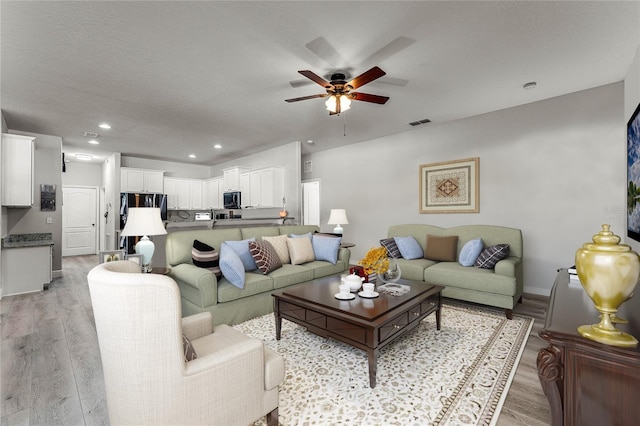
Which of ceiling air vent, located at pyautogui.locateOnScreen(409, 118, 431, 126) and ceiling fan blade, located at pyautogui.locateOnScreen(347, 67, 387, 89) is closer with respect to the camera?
ceiling fan blade, located at pyautogui.locateOnScreen(347, 67, 387, 89)

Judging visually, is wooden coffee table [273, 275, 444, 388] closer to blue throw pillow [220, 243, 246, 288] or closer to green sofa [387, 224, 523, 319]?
blue throw pillow [220, 243, 246, 288]

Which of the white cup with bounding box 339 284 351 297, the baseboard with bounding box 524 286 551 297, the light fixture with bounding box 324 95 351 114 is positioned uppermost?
the light fixture with bounding box 324 95 351 114

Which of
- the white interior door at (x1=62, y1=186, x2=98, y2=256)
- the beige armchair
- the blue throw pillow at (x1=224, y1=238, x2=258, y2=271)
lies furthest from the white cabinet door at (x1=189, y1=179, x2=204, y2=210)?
the beige armchair

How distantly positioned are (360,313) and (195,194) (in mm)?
7474

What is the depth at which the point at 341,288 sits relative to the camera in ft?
7.98

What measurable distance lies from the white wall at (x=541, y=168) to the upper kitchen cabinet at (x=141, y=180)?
20.0 ft

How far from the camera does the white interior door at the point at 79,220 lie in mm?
7832

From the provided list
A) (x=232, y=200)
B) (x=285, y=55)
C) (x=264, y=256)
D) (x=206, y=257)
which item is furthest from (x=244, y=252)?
(x=232, y=200)

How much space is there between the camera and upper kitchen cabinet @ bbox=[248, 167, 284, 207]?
247 inches

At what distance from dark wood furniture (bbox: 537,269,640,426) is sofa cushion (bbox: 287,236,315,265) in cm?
289

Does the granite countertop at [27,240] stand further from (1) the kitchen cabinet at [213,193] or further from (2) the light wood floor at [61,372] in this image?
(1) the kitchen cabinet at [213,193]

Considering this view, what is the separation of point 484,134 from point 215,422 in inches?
193

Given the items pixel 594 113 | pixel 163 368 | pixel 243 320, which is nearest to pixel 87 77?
pixel 243 320

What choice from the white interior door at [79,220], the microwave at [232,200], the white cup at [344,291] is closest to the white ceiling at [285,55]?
the white cup at [344,291]
